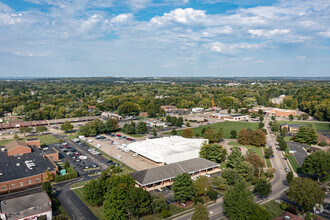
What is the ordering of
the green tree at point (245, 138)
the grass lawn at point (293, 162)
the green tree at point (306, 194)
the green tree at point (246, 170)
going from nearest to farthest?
the green tree at point (306, 194), the green tree at point (246, 170), the grass lawn at point (293, 162), the green tree at point (245, 138)

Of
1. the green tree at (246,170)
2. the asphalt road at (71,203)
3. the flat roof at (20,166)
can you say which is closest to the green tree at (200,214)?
the asphalt road at (71,203)

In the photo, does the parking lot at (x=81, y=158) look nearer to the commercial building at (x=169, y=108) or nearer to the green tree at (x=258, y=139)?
the green tree at (x=258, y=139)

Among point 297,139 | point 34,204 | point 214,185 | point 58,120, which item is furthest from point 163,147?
point 58,120

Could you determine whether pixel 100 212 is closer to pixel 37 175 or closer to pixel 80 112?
pixel 37 175

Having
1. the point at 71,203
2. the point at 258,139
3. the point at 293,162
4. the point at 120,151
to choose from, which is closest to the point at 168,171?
the point at 71,203

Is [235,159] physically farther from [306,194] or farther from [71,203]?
[71,203]
